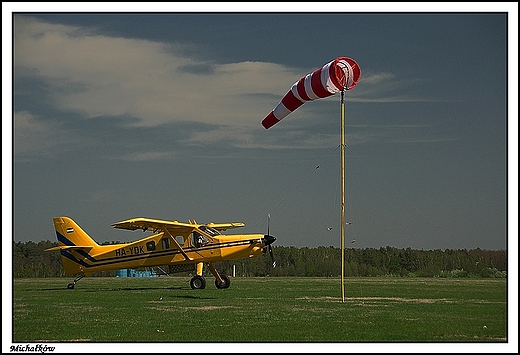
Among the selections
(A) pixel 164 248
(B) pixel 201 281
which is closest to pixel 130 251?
(A) pixel 164 248

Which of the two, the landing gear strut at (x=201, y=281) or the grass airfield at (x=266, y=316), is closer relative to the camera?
the grass airfield at (x=266, y=316)

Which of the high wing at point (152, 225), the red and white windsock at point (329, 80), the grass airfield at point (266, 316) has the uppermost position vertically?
the red and white windsock at point (329, 80)

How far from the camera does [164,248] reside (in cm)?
2736

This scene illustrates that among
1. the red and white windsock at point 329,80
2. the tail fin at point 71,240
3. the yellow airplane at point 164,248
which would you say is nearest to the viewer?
the red and white windsock at point 329,80

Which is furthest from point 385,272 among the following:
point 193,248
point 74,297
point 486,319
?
point 486,319

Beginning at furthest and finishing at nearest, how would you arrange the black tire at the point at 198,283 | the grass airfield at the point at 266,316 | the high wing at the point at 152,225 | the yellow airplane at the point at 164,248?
the black tire at the point at 198,283 → the yellow airplane at the point at 164,248 → the high wing at the point at 152,225 → the grass airfield at the point at 266,316

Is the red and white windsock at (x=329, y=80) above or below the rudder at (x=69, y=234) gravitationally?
above

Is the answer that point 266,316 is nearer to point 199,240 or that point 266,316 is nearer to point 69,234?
point 199,240

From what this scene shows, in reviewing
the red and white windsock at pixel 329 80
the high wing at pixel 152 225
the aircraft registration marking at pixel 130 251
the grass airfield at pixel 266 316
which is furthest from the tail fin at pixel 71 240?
the red and white windsock at pixel 329 80

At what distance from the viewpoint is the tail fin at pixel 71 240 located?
2928cm

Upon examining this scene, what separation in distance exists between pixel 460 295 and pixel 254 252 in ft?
23.1

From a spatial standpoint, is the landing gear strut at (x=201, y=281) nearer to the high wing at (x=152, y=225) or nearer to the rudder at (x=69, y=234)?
the high wing at (x=152, y=225)

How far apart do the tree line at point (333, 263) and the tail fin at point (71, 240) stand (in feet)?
10.5

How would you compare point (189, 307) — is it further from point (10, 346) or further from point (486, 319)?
point (486, 319)
